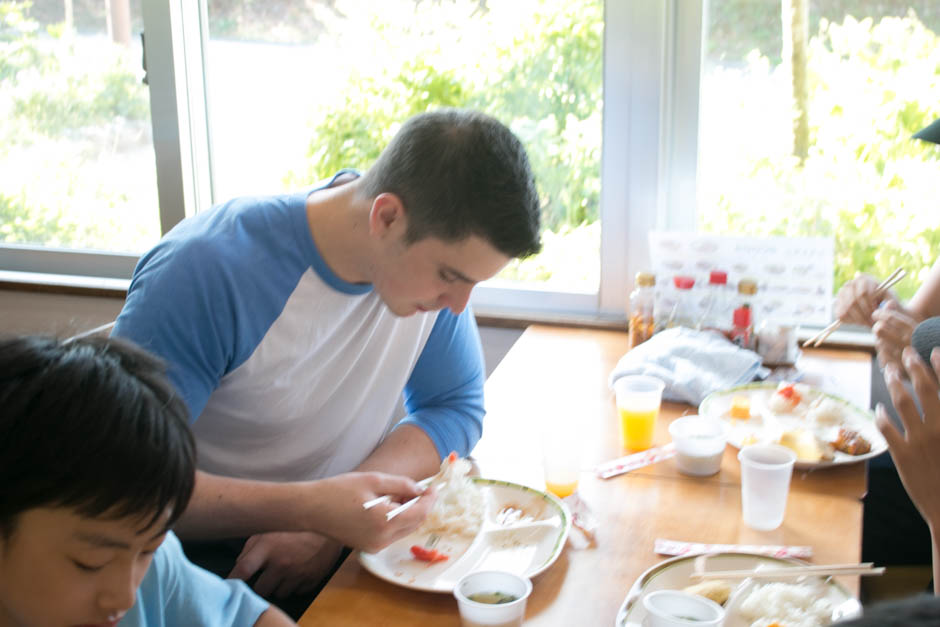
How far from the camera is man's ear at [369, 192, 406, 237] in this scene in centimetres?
136

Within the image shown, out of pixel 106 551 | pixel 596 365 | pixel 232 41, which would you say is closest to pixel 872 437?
pixel 596 365

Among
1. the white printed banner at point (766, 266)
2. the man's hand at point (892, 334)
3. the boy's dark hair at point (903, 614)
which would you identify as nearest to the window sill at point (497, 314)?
the white printed banner at point (766, 266)

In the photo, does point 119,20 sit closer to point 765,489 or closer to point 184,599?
point 184,599

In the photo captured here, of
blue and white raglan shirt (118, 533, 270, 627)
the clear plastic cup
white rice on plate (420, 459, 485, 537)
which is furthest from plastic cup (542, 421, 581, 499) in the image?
blue and white raglan shirt (118, 533, 270, 627)

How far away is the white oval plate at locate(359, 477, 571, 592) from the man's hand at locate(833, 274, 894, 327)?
102cm

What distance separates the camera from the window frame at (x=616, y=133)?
7.50 ft

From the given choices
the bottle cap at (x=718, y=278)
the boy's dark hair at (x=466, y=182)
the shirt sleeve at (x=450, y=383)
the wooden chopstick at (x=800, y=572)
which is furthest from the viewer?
the bottle cap at (x=718, y=278)

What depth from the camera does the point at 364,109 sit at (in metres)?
2.60

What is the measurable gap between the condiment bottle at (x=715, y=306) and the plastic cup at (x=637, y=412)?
0.57 m

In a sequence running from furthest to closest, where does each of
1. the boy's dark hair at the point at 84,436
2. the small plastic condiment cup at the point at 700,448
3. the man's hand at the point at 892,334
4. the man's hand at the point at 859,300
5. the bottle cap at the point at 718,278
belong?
the bottle cap at the point at 718,278 → the man's hand at the point at 859,300 → the man's hand at the point at 892,334 → the small plastic condiment cup at the point at 700,448 → the boy's dark hair at the point at 84,436

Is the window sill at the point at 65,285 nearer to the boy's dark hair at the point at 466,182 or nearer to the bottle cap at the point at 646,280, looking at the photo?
the bottle cap at the point at 646,280

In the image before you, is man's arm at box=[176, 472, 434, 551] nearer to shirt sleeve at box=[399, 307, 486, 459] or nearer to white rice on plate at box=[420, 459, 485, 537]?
white rice on plate at box=[420, 459, 485, 537]

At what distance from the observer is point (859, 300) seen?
1.99 metres

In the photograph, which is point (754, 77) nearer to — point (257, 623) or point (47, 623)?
point (257, 623)
